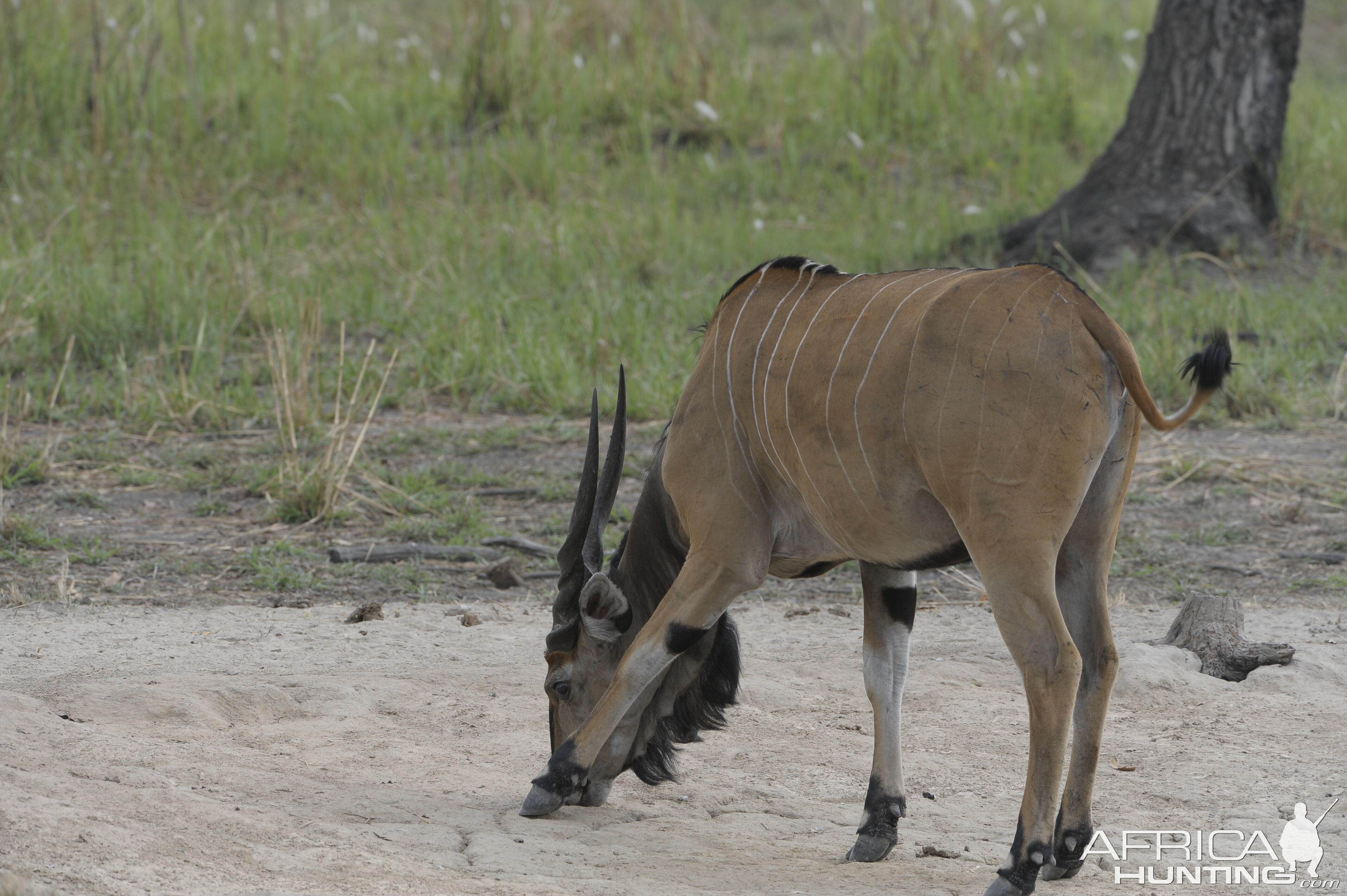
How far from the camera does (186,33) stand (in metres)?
10.4

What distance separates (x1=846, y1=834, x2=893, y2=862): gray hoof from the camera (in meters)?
3.20

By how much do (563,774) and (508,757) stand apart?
42cm

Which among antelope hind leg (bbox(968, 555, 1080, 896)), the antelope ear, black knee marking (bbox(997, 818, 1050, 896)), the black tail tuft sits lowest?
black knee marking (bbox(997, 818, 1050, 896))

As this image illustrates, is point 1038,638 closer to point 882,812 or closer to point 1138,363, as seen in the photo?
point 1138,363

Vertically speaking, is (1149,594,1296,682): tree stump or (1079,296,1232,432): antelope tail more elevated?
(1079,296,1232,432): antelope tail

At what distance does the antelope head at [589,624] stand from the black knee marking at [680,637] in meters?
0.28

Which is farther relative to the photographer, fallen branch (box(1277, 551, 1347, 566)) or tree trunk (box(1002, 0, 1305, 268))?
tree trunk (box(1002, 0, 1305, 268))

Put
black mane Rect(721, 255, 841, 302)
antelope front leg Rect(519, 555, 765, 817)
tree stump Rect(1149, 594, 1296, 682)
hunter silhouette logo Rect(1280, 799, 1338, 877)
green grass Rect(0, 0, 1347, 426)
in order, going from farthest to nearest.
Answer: green grass Rect(0, 0, 1347, 426), tree stump Rect(1149, 594, 1296, 682), black mane Rect(721, 255, 841, 302), antelope front leg Rect(519, 555, 765, 817), hunter silhouette logo Rect(1280, 799, 1338, 877)

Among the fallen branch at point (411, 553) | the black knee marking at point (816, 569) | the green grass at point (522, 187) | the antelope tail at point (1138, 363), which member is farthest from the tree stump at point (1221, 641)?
the green grass at point (522, 187)

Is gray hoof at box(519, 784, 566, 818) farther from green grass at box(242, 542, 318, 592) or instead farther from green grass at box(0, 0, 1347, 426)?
green grass at box(0, 0, 1347, 426)

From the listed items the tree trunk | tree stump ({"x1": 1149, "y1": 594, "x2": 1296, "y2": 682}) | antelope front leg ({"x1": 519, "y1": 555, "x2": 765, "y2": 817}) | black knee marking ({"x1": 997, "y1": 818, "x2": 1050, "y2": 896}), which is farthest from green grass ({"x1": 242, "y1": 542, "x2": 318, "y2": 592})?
the tree trunk

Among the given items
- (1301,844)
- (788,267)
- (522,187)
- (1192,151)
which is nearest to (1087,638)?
(1301,844)

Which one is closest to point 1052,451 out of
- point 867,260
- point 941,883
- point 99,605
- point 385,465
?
point 941,883

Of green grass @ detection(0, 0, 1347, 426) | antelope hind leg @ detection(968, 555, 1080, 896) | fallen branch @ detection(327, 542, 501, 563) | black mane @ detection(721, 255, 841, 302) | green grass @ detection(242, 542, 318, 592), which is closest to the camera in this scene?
antelope hind leg @ detection(968, 555, 1080, 896)
